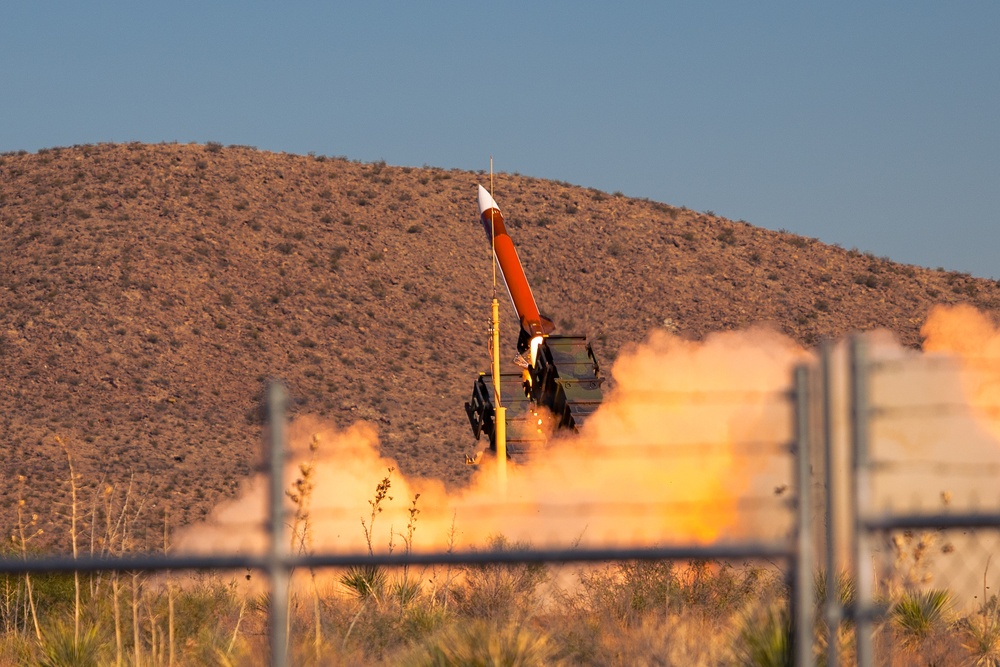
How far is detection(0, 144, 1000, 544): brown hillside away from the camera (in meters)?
46.1

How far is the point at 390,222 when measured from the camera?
62.5 metres

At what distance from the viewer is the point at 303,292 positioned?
56125 mm

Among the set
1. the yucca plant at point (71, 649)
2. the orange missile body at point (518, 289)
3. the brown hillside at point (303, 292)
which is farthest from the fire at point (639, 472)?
the brown hillside at point (303, 292)

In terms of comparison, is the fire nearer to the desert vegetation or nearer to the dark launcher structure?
the dark launcher structure

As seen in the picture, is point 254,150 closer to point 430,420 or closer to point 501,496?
point 430,420

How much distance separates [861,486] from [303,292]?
51734 mm

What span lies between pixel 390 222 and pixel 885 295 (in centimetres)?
2229

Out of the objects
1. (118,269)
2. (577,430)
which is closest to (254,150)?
(118,269)

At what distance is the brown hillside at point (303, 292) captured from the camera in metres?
46.1

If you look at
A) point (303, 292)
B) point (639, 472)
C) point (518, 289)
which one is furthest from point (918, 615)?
point (303, 292)

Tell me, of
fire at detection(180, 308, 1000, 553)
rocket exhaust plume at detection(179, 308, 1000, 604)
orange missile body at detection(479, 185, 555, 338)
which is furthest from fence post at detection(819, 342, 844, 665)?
orange missile body at detection(479, 185, 555, 338)

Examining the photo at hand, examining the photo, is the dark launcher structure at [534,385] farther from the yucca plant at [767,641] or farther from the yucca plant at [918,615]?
the yucca plant at [767,641]

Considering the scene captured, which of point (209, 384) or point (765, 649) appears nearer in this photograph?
point (765, 649)

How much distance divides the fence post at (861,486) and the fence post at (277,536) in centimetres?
220
